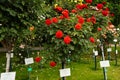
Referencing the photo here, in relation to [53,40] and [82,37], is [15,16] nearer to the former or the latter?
[53,40]

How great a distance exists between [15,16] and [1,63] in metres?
7.82

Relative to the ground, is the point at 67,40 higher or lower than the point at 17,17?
lower

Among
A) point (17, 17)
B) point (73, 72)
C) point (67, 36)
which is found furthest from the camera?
point (73, 72)

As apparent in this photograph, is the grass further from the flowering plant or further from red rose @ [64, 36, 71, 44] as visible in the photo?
red rose @ [64, 36, 71, 44]

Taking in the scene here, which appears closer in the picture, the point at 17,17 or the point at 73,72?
the point at 17,17

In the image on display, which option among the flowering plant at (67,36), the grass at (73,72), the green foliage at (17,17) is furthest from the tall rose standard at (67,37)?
the grass at (73,72)

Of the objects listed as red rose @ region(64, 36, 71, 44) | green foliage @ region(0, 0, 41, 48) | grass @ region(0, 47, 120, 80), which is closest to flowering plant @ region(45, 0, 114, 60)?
red rose @ region(64, 36, 71, 44)

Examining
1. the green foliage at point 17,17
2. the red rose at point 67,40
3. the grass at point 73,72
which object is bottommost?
the grass at point 73,72

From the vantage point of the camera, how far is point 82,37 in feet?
18.2

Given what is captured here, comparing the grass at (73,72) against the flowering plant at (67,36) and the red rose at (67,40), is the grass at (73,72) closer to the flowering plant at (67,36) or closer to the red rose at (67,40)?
the flowering plant at (67,36)

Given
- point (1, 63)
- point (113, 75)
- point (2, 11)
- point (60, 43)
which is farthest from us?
point (1, 63)

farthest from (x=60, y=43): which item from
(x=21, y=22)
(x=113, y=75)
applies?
(x=113, y=75)

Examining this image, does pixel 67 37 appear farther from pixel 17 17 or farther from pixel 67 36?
pixel 17 17

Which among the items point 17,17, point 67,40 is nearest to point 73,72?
point 67,40
